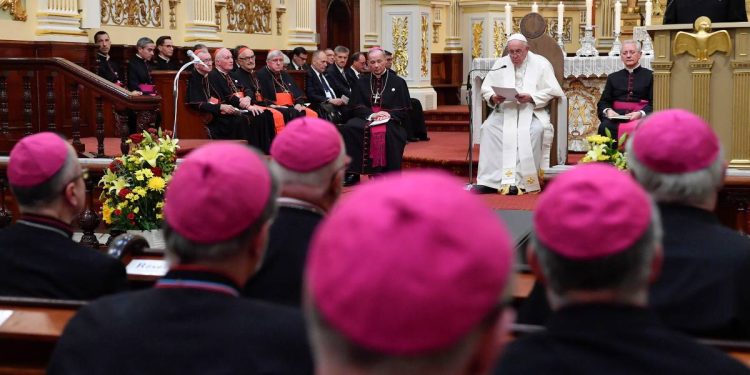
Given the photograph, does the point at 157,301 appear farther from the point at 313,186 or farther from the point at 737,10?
the point at 737,10

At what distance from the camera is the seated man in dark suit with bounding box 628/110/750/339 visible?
2.59 meters

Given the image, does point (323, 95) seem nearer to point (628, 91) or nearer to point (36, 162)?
point (628, 91)

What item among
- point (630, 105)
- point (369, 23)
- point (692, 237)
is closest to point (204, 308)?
point (692, 237)

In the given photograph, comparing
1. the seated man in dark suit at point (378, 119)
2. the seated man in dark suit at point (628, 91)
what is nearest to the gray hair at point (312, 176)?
the seated man in dark suit at point (378, 119)

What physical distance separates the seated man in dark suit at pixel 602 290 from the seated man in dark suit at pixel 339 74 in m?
11.5

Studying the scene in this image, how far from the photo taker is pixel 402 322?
1058mm

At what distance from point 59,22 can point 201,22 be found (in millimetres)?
2714

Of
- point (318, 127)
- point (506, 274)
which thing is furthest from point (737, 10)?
point (506, 274)

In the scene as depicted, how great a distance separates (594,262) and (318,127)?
160 cm

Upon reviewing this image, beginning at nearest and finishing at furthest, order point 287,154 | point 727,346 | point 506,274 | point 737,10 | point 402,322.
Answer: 1. point 402,322
2. point 506,274
3. point 727,346
4. point 287,154
5. point 737,10

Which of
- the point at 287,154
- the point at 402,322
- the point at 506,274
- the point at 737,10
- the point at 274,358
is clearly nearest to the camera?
the point at 402,322

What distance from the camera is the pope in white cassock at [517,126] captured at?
9.41m

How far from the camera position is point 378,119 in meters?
10.4

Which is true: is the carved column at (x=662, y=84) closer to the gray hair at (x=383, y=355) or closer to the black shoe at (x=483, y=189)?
the black shoe at (x=483, y=189)
